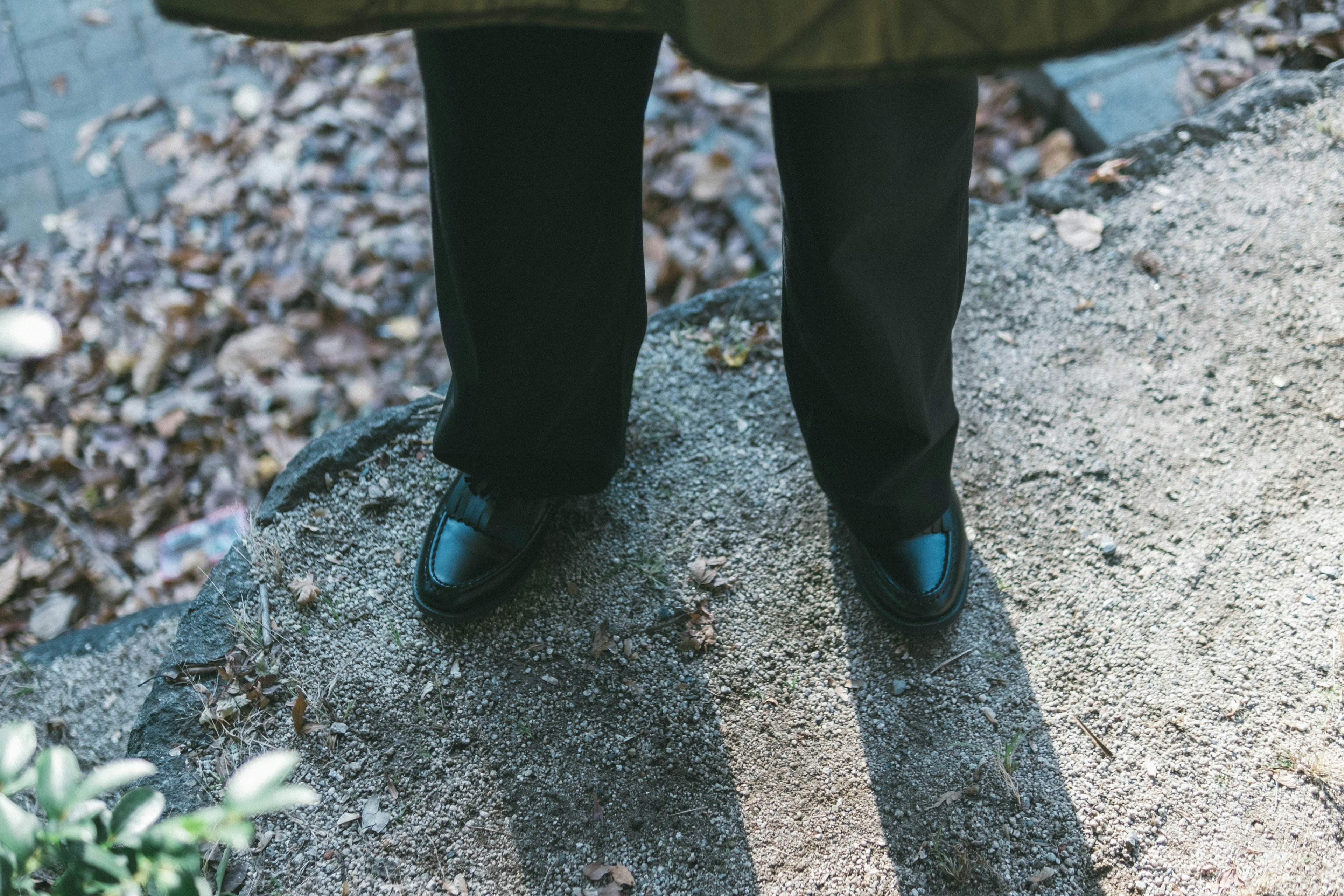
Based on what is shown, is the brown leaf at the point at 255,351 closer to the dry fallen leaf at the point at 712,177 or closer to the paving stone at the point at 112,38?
the dry fallen leaf at the point at 712,177

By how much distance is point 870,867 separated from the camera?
1419 millimetres

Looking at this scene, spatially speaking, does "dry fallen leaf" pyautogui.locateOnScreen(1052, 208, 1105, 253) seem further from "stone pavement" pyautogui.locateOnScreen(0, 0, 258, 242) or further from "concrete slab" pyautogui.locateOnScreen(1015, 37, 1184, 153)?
"stone pavement" pyautogui.locateOnScreen(0, 0, 258, 242)

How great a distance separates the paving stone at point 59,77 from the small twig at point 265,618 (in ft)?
8.43

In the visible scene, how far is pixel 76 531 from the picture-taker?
2.49 m

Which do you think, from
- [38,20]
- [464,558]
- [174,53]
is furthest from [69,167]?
[464,558]

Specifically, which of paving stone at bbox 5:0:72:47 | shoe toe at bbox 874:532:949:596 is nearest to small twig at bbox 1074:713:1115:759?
shoe toe at bbox 874:532:949:596

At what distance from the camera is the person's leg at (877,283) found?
109 centimetres

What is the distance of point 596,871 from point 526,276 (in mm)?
908

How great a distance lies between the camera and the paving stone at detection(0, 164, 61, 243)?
3070 millimetres

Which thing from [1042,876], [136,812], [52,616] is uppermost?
[136,812]

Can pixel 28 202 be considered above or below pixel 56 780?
below

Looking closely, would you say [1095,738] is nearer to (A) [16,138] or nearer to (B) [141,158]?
(B) [141,158]

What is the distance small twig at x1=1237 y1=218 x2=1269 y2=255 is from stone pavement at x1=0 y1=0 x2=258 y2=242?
325 centimetres

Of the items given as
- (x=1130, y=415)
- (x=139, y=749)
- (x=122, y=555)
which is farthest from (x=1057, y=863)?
(x=122, y=555)
